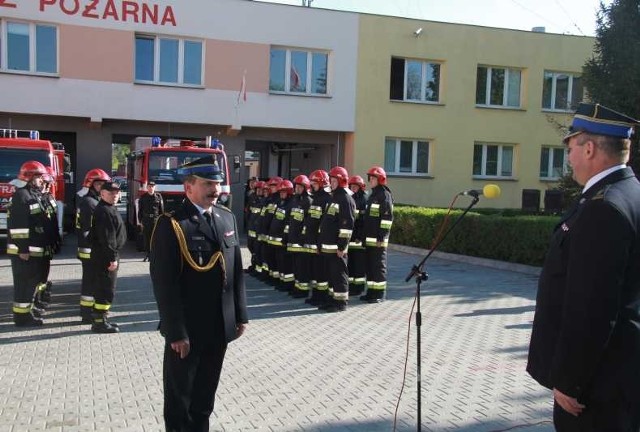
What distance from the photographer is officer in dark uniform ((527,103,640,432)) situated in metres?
2.63

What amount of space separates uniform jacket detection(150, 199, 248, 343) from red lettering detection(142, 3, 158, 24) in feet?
61.0

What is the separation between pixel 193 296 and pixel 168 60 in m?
19.0

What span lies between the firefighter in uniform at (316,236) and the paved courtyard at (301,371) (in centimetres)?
35

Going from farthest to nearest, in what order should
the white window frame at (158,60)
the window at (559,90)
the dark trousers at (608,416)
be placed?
the window at (559,90) < the white window frame at (158,60) < the dark trousers at (608,416)

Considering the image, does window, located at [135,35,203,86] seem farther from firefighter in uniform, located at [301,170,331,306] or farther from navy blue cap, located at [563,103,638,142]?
navy blue cap, located at [563,103,638,142]

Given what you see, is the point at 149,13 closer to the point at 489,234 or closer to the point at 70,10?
the point at 70,10

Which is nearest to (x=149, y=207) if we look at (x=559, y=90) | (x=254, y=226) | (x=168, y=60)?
(x=254, y=226)

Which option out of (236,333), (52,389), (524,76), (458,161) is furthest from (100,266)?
(524,76)

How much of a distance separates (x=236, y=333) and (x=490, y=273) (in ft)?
34.8

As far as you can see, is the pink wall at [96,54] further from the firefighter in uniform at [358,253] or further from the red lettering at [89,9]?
the firefighter in uniform at [358,253]

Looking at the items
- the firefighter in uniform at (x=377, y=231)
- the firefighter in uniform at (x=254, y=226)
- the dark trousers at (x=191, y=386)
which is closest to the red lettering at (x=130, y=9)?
the firefighter in uniform at (x=254, y=226)

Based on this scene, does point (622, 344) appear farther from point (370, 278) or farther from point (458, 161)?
point (458, 161)

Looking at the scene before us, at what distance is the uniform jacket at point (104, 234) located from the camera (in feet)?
26.1

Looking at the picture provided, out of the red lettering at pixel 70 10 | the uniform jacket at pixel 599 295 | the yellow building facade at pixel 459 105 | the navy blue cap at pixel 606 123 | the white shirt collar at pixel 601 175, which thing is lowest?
the uniform jacket at pixel 599 295
